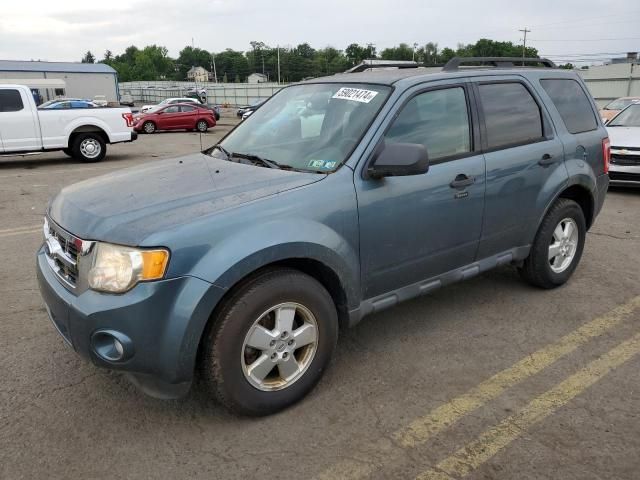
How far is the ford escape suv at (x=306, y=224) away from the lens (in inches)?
97.8

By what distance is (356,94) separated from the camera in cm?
351

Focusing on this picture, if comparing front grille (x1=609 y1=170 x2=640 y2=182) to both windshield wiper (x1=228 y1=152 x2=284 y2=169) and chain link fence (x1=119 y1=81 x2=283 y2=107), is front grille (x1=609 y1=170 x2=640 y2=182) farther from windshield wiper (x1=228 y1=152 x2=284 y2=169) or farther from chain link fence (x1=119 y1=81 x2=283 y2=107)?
chain link fence (x1=119 y1=81 x2=283 y2=107)

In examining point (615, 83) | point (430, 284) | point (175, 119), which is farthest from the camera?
point (615, 83)

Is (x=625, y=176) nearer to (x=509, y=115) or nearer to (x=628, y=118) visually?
(x=628, y=118)

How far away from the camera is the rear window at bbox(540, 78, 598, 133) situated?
175 inches

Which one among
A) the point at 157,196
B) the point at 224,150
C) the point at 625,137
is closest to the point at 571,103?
the point at 224,150

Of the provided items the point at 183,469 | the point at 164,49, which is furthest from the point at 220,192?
the point at 164,49

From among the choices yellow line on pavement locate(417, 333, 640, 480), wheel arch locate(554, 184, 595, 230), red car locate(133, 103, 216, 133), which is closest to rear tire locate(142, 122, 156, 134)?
red car locate(133, 103, 216, 133)

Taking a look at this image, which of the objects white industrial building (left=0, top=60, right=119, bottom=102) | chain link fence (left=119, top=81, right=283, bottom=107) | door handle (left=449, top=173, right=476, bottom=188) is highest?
white industrial building (left=0, top=60, right=119, bottom=102)

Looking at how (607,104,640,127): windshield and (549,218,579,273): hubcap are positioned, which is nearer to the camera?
(549,218,579,273): hubcap

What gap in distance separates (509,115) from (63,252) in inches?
124

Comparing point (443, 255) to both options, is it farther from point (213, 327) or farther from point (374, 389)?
point (213, 327)

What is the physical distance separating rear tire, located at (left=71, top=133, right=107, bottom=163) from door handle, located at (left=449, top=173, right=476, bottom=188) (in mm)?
12108

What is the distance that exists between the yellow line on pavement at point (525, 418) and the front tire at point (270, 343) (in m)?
0.84
